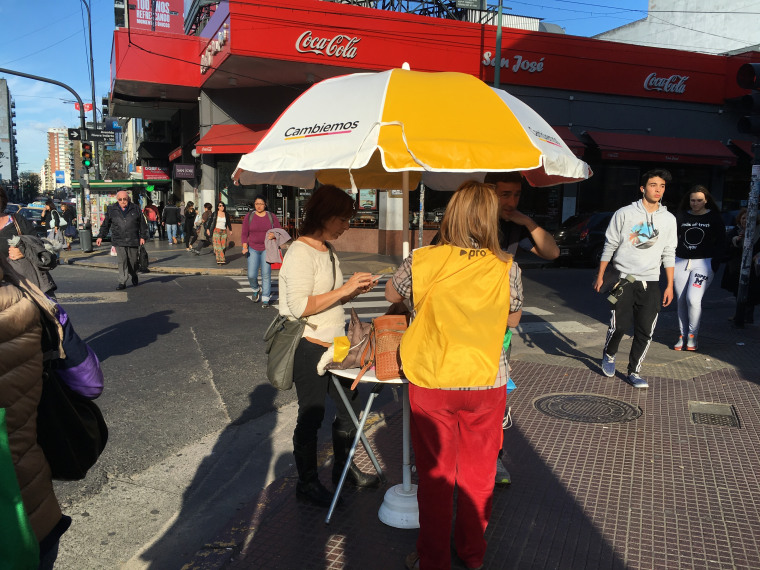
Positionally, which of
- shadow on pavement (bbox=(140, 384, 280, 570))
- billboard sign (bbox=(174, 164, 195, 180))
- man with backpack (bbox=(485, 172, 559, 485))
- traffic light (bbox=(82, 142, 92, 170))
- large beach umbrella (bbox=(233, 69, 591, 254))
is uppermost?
traffic light (bbox=(82, 142, 92, 170))

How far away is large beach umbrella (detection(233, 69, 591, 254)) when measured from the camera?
2893mm

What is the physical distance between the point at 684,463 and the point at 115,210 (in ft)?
34.6

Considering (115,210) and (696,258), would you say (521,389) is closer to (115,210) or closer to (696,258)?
(696,258)

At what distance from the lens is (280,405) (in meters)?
5.70

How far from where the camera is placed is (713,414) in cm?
520

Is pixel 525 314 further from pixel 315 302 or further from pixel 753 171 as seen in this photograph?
pixel 315 302

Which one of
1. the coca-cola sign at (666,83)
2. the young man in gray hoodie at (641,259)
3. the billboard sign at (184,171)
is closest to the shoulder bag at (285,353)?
the young man in gray hoodie at (641,259)

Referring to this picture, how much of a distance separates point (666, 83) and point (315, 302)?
23.6 m

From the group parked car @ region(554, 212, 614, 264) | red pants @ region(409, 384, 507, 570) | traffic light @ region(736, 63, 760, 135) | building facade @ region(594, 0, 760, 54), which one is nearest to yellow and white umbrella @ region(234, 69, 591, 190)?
red pants @ region(409, 384, 507, 570)

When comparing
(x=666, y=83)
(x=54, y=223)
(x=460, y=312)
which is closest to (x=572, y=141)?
(x=666, y=83)

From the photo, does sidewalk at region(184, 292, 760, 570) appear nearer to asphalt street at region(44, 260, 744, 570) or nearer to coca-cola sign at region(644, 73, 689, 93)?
asphalt street at region(44, 260, 744, 570)

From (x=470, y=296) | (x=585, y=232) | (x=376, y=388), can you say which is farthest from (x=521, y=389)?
(x=585, y=232)

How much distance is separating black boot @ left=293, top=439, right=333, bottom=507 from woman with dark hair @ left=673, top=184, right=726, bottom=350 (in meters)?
5.38

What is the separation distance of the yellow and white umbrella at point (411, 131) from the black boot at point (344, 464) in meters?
1.62
